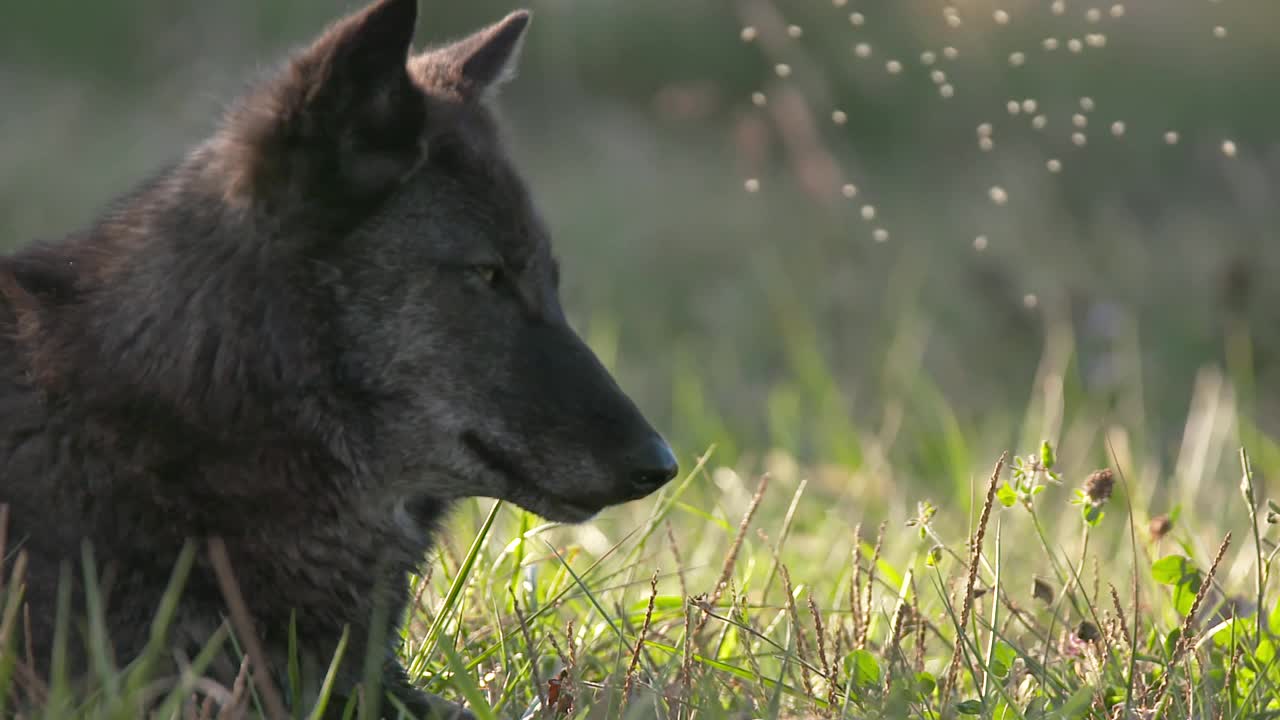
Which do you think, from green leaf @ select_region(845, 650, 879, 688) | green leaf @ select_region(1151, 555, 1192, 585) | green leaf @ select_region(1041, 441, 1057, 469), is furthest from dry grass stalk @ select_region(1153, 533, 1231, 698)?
green leaf @ select_region(845, 650, 879, 688)

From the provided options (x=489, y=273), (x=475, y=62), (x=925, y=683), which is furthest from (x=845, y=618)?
(x=475, y=62)

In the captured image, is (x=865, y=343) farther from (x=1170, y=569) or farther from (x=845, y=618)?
(x=1170, y=569)

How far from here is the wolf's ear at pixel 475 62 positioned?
304 cm

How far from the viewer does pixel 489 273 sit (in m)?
2.76

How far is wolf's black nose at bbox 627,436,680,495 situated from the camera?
2727 mm

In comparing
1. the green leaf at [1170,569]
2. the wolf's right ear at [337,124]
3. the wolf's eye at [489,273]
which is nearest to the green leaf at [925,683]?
the green leaf at [1170,569]

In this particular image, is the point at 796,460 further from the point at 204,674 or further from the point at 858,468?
the point at 204,674

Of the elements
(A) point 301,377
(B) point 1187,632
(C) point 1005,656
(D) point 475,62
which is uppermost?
(D) point 475,62

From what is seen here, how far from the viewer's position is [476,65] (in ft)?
10.4

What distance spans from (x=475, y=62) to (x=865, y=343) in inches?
168

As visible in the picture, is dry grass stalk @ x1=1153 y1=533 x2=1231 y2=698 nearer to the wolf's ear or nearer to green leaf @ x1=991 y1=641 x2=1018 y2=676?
green leaf @ x1=991 y1=641 x2=1018 y2=676

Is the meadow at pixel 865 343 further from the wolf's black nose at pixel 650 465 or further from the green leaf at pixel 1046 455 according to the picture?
the wolf's black nose at pixel 650 465

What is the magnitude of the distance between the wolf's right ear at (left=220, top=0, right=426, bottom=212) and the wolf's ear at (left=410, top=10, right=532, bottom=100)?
1.27 ft

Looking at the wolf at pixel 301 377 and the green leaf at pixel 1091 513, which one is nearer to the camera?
the wolf at pixel 301 377
